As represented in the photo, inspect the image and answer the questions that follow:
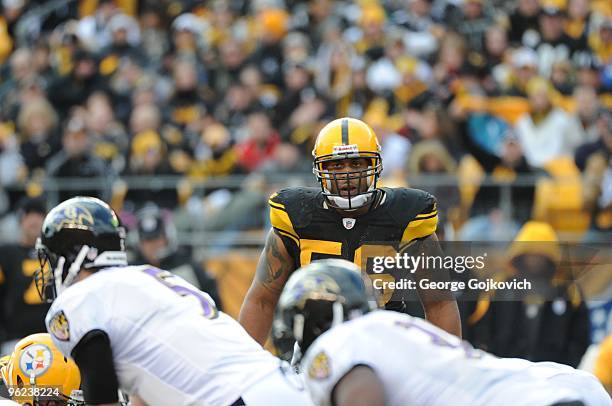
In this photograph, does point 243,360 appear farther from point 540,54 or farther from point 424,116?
point 540,54

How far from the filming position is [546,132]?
12.4 m

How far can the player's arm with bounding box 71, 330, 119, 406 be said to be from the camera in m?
4.76

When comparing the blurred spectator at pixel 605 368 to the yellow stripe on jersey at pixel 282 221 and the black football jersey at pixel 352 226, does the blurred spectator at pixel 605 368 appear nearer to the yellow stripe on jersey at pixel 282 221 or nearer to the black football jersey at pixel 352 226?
the black football jersey at pixel 352 226

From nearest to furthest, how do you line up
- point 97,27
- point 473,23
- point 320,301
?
point 320,301
point 473,23
point 97,27

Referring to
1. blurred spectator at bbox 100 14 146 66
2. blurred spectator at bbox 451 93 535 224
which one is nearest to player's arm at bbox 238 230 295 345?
blurred spectator at bbox 451 93 535 224

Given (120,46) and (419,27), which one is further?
(120,46)

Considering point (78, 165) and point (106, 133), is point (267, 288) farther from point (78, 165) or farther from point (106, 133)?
point (106, 133)

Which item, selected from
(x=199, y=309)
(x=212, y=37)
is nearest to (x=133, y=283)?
(x=199, y=309)

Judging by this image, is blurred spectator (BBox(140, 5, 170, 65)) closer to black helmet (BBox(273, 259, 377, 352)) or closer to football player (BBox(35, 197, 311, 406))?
football player (BBox(35, 197, 311, 406))

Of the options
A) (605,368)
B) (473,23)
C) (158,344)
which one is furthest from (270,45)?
(158,344)

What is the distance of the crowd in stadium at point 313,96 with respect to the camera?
1173 centimetres

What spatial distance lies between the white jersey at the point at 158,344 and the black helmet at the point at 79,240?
0.18 metres

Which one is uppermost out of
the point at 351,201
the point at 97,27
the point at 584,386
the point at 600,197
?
the point at 97,27

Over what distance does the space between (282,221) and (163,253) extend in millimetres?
3636
